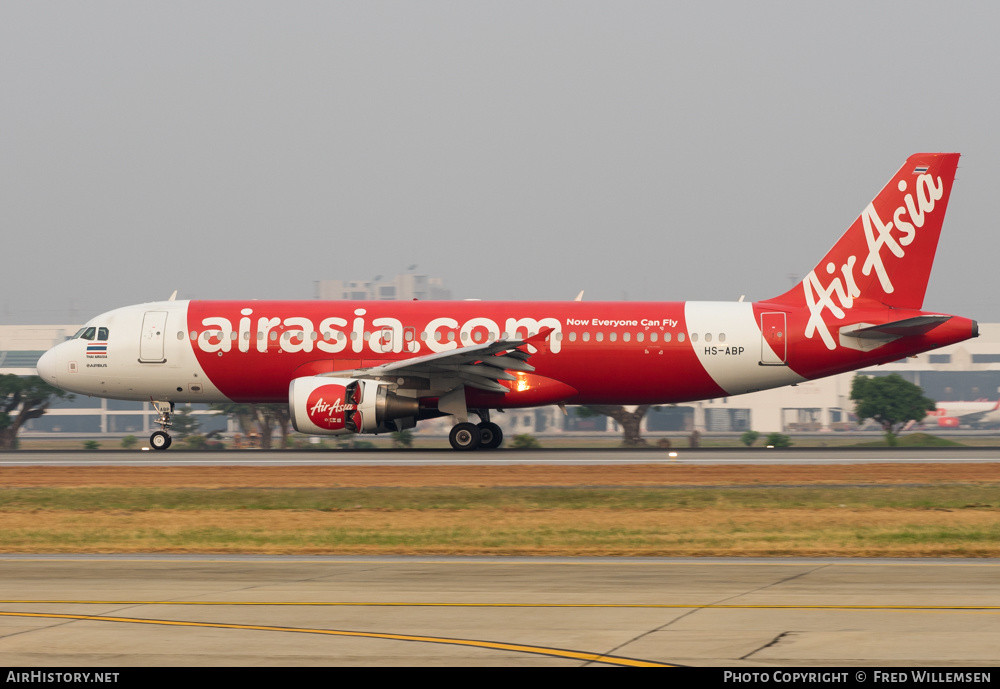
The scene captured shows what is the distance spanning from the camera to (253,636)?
10523 mm

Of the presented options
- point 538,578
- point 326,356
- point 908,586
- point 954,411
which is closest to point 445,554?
point 538,578

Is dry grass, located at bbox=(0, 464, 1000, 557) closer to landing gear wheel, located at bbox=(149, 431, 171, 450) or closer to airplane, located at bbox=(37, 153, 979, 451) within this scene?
airplane, located at bbox=(37, 153, 979, 451)

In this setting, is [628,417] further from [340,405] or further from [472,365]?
[340,405]

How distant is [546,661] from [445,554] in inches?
330

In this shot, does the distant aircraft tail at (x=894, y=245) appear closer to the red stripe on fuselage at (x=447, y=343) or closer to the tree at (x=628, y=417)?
the red stripe on fuselage at (x=447, y=343)

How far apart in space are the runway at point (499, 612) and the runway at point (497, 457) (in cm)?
1631

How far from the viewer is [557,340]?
36.8 metres

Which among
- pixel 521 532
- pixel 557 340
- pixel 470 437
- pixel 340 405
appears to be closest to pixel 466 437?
pixel 470 437

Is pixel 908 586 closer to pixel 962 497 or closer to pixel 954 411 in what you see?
pixel 962 497

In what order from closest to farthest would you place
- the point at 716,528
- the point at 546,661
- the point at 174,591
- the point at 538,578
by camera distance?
the point at 546,661 < the point at 174,591 < the point at 538,578 < the point at 716,528

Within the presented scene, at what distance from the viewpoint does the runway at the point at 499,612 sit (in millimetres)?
9750

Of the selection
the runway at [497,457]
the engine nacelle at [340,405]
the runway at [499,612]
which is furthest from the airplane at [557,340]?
the runway at [499,612]

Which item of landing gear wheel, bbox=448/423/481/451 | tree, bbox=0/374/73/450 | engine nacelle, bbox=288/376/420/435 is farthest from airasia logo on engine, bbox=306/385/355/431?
tree, bbox=0/374/73/450

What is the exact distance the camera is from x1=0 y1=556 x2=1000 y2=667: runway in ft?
32.0
